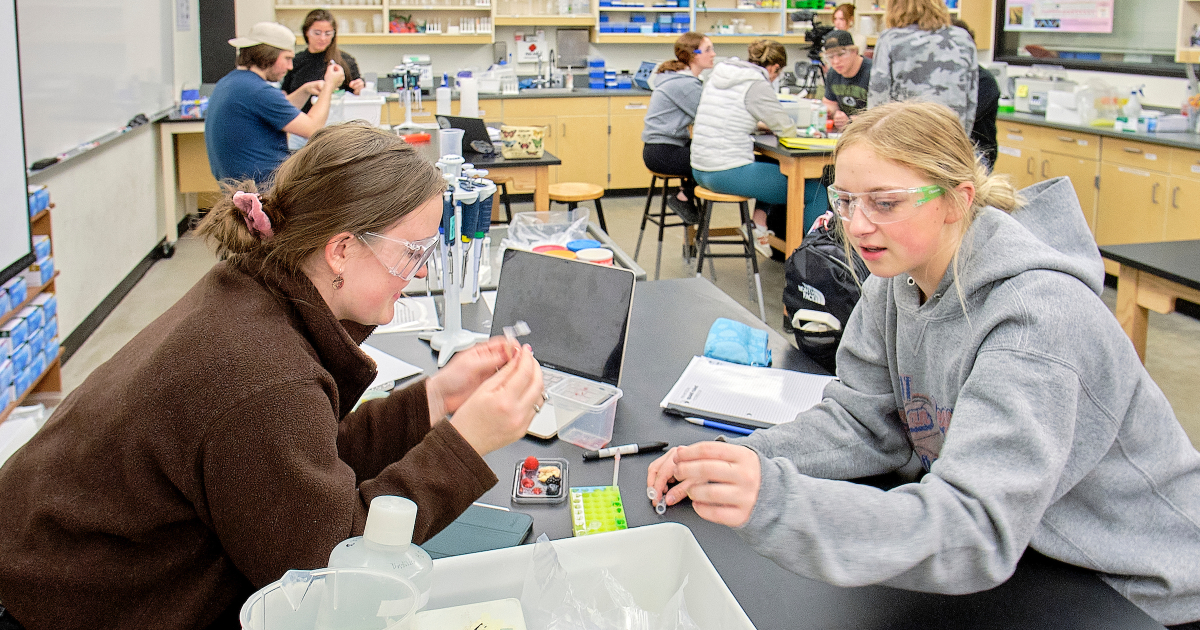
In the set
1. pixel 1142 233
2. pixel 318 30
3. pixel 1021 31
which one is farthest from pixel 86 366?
pixel 1021 31

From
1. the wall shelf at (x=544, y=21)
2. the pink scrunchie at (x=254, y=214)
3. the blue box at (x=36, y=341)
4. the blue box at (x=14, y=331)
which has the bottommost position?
the blue box at (x=36, y=341)

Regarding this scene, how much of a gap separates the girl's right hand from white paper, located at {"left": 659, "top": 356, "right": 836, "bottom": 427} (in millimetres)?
562

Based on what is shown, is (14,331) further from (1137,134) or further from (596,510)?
(1137,134)

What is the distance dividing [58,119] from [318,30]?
5.67 feet

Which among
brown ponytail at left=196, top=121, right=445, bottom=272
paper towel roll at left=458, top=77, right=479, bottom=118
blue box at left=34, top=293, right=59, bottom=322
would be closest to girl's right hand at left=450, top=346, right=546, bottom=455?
brown ponytail at left=196, top=121, right=445, bottom=272

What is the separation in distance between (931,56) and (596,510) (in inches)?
145

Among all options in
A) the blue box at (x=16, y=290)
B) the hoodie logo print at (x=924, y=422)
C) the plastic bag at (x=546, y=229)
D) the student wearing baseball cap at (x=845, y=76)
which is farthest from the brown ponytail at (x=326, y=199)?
the student wearing baseball cap at (x=845, y=76)

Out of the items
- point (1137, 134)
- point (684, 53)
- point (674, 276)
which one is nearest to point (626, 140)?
point (684, 53)

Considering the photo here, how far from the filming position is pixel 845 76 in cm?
558

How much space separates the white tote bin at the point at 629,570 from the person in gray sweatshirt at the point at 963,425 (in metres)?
0.07

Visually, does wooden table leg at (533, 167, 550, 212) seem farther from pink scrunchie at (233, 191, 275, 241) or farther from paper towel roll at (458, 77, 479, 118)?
pink scrunchie at (233, 191, 275, 241)

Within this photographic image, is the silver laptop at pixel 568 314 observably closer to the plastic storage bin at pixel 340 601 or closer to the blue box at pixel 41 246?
the plastic storage bin at pixel 340 601

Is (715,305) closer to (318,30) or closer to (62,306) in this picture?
(62,306)

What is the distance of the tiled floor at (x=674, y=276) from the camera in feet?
12.6
